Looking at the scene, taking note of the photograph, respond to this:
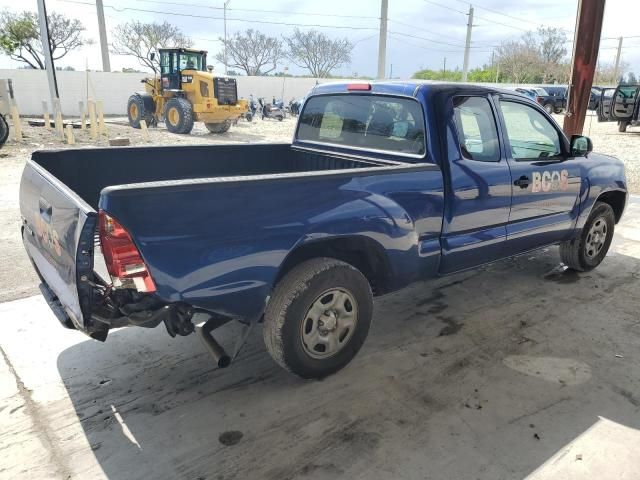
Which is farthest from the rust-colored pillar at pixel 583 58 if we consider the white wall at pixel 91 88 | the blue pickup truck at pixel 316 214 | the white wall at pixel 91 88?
the white wall at pixel 91 88

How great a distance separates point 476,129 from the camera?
389 cm

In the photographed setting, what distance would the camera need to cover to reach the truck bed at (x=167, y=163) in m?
3.88

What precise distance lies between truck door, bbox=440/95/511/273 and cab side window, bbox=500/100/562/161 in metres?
0.24

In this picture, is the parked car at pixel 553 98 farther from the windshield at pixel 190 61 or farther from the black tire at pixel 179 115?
the black tire at pixel 179 115

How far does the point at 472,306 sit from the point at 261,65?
260 feet

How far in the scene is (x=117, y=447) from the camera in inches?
104

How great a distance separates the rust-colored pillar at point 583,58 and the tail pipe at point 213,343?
8.05 m

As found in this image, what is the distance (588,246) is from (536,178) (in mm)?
1470

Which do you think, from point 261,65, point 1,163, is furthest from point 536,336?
point 261,65

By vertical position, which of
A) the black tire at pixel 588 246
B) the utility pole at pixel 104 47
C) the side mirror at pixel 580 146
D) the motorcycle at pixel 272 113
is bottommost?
the black tire at pixel 588 246

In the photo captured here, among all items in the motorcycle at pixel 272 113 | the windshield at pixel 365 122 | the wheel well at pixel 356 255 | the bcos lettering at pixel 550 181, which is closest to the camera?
the wheel well at pixel 356 255

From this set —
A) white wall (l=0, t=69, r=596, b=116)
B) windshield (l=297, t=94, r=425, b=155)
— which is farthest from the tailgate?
white wall (l=0, t=69, r=596, b=116)

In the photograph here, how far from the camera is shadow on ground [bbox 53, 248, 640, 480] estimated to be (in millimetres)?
2574

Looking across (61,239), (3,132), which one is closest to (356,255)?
(61,239)
